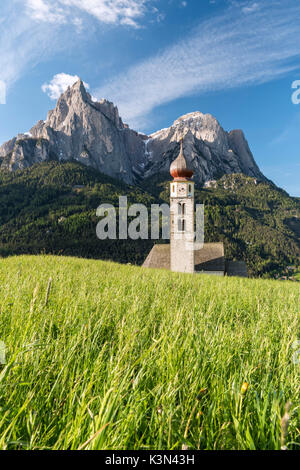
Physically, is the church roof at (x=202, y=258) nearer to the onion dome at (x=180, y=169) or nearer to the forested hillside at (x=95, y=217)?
the onion dome at (x=180, y=169)

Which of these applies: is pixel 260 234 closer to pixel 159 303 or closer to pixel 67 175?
pixel 67 175

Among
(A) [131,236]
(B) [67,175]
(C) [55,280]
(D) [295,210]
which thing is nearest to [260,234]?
(D) [295,210]

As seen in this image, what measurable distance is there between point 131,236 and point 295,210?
159 meters

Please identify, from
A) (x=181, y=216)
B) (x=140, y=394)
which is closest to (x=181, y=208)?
(x=181, y=216)

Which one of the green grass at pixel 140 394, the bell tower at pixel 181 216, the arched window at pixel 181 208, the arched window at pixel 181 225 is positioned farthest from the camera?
the arched window at pixel 181 208

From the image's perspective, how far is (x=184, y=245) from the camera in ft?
99.1

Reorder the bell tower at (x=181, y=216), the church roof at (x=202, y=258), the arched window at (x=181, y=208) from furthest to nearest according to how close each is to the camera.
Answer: the arched window at (x=181, y=208) < the church roof at (x=202, y=258) < the bell tower at (x=181, y=216)

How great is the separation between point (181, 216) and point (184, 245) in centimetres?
394

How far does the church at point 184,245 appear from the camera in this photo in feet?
98.9

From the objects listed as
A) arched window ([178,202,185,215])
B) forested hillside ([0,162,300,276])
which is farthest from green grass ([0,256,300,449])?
forested hillside ([0,162,300,276])

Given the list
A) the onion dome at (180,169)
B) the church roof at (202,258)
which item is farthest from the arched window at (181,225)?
the onion dome at (180,169)

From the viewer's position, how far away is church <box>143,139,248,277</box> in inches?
1187

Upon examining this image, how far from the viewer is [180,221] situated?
31078 mm
